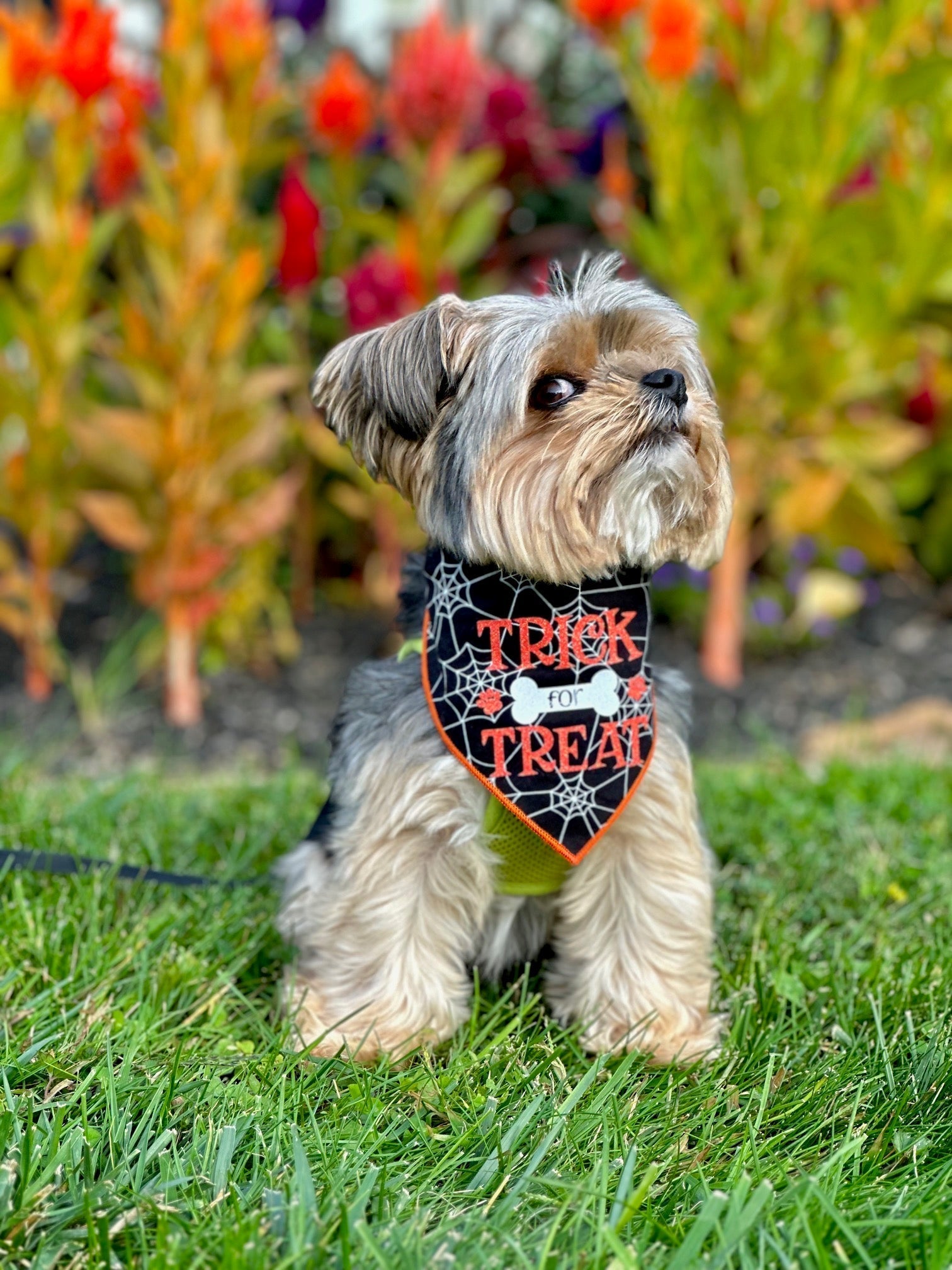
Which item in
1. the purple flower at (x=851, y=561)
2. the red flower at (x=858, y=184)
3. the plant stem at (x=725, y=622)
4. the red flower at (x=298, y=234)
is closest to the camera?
the red flower at (x=298, y=234)

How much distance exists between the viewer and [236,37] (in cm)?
455

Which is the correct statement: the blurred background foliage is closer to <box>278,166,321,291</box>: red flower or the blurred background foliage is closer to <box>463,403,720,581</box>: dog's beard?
<box>278,166,321,291</box>: red flower

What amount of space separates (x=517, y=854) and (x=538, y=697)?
33 cm

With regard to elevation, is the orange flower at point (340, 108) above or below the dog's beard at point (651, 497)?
above

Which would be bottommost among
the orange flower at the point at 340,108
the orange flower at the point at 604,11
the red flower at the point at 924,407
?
the red flower at the point at 924,407

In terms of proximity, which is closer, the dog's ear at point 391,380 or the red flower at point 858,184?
the dog's ear at point 391,380

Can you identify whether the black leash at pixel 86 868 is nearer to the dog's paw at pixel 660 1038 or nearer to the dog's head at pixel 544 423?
the dog's paw at pixel 660 1038

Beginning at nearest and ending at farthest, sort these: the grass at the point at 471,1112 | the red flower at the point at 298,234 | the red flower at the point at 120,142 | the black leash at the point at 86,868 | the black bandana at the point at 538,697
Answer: the grass at the point at 471,1112 < the black bandana at the point at 538,697 < the black leash at the point at 86,868 < the red flower at the point at 120,142 < the red flower at the point at 298,234

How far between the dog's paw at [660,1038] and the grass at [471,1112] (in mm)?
51

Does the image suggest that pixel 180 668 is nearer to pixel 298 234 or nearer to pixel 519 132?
pixel 298 234

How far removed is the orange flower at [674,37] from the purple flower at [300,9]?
205cm

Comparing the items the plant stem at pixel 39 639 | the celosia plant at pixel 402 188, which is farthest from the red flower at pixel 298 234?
the plant stem at pixel 39 639

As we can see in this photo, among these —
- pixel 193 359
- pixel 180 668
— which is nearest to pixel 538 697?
pixel 193 359

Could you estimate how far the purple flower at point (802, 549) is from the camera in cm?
593
